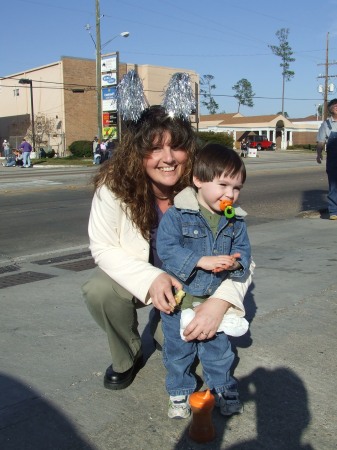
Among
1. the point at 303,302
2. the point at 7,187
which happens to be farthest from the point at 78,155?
the point at 303,302

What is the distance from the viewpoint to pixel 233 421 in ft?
8.08

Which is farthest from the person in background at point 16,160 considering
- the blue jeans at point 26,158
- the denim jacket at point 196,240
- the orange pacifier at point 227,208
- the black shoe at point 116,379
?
the orange pacifier at point 227,208

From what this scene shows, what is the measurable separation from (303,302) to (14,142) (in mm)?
49103

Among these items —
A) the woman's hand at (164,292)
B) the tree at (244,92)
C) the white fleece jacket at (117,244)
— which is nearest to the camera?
the woman's hand at (164,292)

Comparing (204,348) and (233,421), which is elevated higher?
(204,348)

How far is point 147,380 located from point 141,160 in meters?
1.21

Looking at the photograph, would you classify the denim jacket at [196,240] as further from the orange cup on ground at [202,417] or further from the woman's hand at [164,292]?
the orange cup on ground at [202,417]

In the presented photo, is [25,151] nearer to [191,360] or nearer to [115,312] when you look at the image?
[115,312]

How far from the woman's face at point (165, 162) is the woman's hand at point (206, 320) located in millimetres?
758

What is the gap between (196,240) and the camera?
102 inches

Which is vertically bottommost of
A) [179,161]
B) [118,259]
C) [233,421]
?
[233,421]

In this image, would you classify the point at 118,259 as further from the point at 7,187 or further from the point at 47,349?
the point at 7,187

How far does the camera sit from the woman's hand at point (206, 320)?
2400mm

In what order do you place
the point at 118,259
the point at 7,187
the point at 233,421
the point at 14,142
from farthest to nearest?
the point at 14,142 < the point at 7,187 < the point at 118,259 < the point at 233,421
